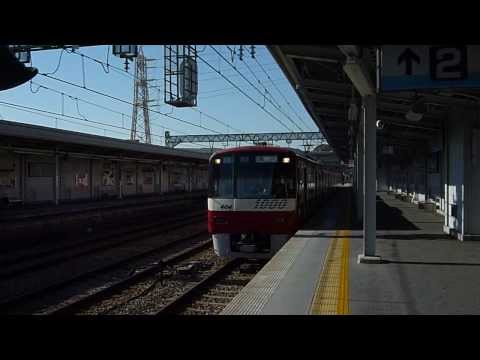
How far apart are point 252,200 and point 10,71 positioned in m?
6.66

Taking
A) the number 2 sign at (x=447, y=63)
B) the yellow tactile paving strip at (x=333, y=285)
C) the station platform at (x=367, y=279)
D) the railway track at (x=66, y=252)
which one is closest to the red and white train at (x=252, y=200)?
the station platform at (x=367, y=279)

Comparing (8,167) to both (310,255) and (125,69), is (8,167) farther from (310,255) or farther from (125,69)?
(310,255)

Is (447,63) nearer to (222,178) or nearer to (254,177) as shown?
(254,177)

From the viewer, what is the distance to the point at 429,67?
5.50 meters

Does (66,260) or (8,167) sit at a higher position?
(8,167)

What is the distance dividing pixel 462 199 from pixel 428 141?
6960 millimetres

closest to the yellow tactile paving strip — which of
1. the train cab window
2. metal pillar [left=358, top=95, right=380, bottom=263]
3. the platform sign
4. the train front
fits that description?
metal pillar [left=358, top=95, right=380, bottom=263]

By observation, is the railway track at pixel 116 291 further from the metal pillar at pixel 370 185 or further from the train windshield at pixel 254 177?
the metal pillar at pixel 370 185

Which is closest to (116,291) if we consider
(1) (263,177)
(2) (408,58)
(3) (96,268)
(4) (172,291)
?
(4) (172,291)

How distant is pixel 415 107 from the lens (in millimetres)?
8242

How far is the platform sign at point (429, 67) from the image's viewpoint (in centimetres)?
536
